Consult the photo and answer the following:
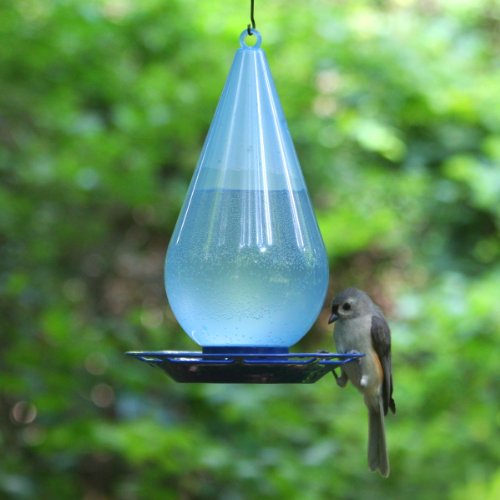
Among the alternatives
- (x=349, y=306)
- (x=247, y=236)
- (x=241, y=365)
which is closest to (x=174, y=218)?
(x=349, y=306)

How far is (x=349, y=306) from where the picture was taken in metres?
3.96

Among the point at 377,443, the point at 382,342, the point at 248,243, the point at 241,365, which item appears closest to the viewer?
the point at 241,365

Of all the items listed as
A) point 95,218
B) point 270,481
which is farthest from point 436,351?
point 95,218

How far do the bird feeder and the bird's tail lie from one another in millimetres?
1236

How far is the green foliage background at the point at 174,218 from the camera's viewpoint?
255 inches

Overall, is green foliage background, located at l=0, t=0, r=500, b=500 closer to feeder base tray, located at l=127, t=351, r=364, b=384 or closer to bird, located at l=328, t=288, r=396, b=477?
bird, located at l=328, t=288, r=396, b=477

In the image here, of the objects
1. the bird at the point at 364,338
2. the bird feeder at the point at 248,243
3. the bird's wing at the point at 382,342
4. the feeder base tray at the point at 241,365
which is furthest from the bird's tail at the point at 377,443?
A: the feeder base tray at the point at 241,365

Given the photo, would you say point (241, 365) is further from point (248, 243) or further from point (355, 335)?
point (355, 335)

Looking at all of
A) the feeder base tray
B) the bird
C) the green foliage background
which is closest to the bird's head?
the bird

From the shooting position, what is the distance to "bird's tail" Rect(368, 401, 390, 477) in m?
4.36

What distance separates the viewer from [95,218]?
7.78 meters

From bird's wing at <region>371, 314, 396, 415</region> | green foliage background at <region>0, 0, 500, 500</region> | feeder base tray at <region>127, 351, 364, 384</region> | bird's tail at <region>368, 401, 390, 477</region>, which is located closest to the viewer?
feeder base tray at <region>127, 351, 364, 384</region>

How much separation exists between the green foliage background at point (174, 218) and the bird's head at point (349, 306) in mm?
2437

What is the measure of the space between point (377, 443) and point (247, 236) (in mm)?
1641
